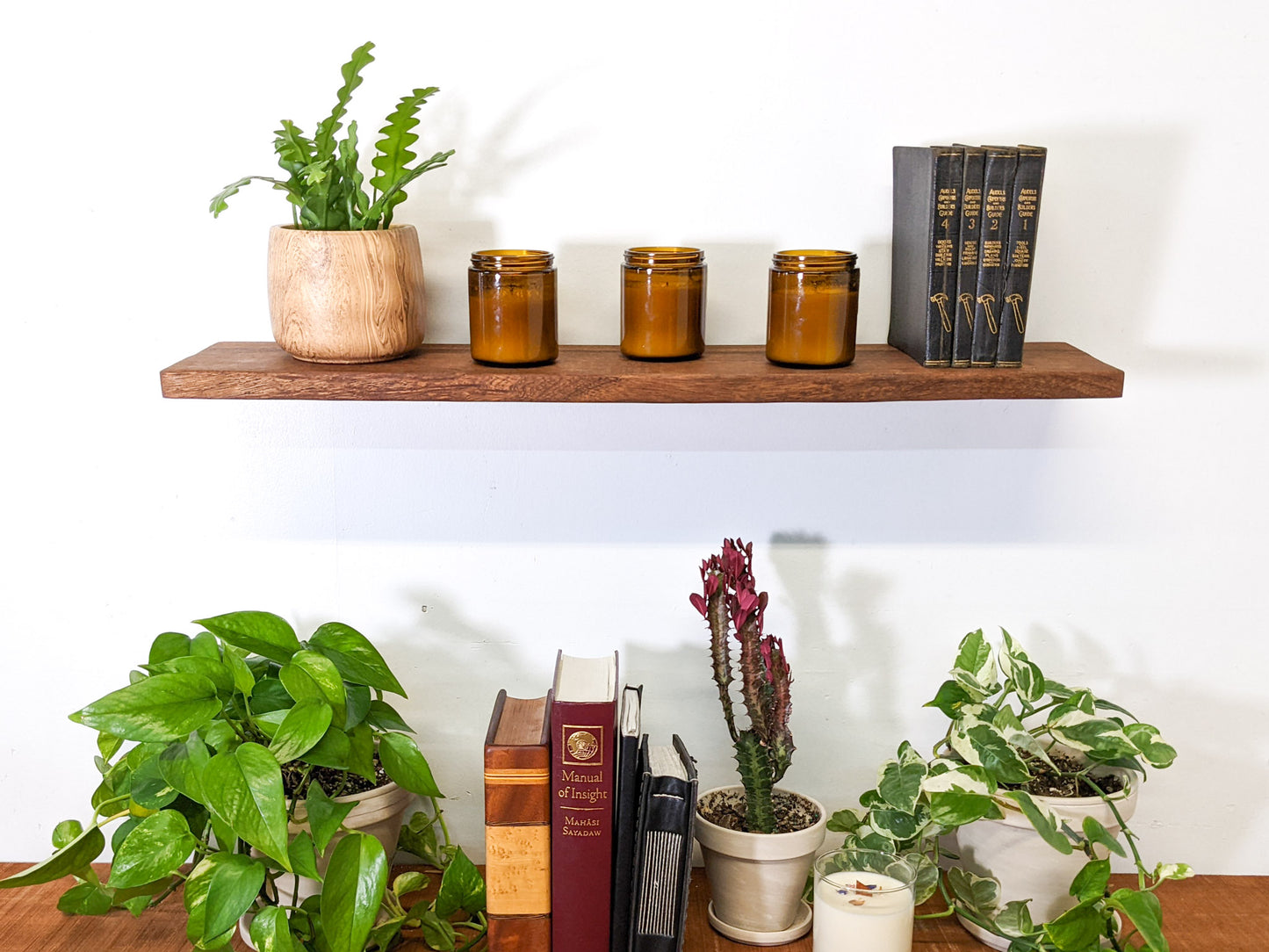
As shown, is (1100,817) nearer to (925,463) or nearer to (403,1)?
(925,463)

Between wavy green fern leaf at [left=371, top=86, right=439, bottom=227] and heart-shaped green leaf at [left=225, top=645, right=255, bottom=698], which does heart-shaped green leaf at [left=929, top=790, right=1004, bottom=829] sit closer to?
heart-shaped green leaf at [left=225, top=645, right=255, bottom=698]

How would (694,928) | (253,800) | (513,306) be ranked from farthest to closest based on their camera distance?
(694,928) → (513,306) → (253,800)

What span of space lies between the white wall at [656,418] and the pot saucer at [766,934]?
0.55 ft

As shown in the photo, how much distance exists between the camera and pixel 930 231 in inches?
38.0

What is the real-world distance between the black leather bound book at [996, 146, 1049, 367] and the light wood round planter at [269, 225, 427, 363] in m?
0.54

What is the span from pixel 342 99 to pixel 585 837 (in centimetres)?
70

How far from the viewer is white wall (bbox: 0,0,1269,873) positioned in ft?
3.53

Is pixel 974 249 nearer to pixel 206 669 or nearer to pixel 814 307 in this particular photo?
pixel 814 307

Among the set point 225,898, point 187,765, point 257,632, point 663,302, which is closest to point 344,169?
point 663,302

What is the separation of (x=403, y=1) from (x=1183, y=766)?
1.15 metres

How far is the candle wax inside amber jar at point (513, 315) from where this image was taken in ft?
3.20

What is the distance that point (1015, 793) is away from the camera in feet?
3.18

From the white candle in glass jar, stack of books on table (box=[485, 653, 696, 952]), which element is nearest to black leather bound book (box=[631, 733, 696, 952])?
stack of books on table (box=[485, 653, 696, 952])

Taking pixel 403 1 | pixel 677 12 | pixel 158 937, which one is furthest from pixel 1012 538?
pixel 158 937
